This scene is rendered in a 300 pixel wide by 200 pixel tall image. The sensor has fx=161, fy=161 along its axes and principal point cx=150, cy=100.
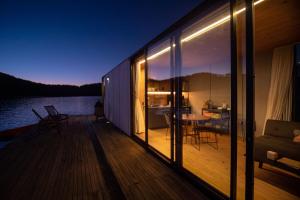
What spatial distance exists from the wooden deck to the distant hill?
2332 centimetres

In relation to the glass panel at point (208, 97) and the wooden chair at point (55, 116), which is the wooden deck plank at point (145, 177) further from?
the wooden chair at point (55, 116)

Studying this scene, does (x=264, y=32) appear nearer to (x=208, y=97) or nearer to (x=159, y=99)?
(x=208, y=97)

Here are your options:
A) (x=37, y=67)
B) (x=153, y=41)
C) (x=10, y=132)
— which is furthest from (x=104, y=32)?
(x=37, y=67)

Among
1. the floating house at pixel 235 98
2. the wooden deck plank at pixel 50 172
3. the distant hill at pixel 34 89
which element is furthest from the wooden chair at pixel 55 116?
the distant hill at pixel 34 89

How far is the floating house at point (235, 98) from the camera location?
1.78 meters

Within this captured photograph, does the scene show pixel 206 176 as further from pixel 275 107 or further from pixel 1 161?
pixel 1 161

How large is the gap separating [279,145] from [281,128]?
0.92 m

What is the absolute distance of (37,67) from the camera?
21656 mm

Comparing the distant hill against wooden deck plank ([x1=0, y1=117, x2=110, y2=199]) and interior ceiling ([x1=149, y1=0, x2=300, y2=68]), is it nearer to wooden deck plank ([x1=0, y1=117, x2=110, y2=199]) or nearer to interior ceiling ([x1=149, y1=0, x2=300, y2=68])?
wooden deck plank ([x1=0, y1=117, x2=110, y2=199])

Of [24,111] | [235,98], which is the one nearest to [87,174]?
[235,98]

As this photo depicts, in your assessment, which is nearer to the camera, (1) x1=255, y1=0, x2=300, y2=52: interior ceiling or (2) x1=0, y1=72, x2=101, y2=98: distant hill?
(1) x1=255, y1=0, x2=300, y2=52: interior ceiling

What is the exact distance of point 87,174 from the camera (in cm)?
291

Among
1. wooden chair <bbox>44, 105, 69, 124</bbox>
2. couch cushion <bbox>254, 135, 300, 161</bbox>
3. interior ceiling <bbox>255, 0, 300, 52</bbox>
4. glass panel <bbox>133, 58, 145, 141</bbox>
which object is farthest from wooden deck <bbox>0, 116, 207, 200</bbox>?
interior ceiling <bbox>255, 0, 300, 52</bbox>

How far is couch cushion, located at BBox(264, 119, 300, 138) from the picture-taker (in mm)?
3396
